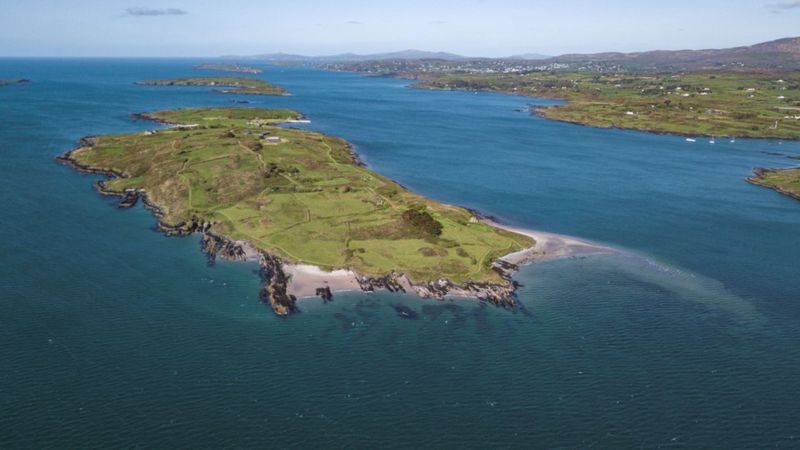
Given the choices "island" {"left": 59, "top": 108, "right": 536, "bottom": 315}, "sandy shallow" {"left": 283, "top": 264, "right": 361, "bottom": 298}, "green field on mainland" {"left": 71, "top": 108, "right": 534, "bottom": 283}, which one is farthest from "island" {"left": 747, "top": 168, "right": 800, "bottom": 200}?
"sandy shallow" {"left": 283, "top": 264, "right": 361, "bottom": 298}

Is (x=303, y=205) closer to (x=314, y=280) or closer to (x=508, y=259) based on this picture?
(x=314, y=280)

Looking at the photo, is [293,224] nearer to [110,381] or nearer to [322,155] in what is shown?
[110,381]

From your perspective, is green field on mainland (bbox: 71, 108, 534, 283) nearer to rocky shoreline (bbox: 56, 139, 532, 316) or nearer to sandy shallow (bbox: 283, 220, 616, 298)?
rocky shoreline (bbox: 56, 139, 532, 316)

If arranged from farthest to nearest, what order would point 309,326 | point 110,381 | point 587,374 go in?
point 309,326, point 587,374, point 110,381

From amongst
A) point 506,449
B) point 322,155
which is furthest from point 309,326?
point 322,155

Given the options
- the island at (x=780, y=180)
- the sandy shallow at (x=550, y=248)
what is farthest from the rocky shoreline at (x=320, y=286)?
the island at (x=780, y=180)

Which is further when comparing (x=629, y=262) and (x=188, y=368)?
(x=629, y=262)

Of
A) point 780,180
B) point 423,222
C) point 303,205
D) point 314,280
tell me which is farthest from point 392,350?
point 780,180
